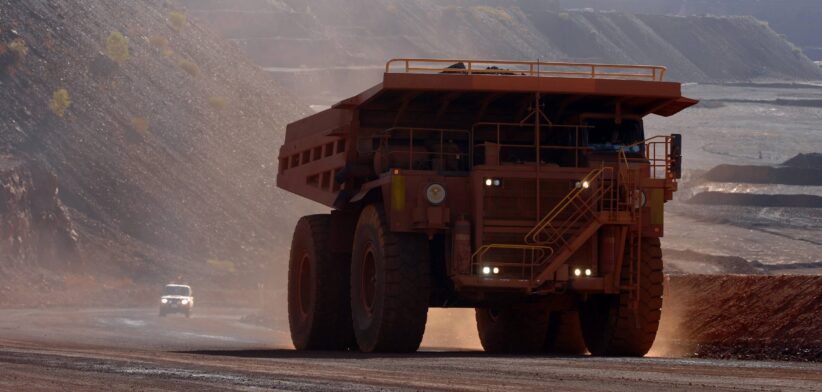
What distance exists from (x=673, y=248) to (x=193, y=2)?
102624mm

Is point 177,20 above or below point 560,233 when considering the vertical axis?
above

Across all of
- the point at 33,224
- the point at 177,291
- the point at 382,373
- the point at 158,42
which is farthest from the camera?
the point at 158,42

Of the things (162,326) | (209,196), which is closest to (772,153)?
(209,196)

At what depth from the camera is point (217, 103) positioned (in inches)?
3875

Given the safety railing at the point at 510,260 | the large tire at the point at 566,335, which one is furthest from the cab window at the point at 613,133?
the large tire at the point at 566,335

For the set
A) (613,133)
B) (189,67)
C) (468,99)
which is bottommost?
(613,133)

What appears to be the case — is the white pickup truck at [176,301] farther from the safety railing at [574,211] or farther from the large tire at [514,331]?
the safety railing at [574,211]

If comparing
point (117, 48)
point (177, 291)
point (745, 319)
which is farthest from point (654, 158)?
point (117, 48)

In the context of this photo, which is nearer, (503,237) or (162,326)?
(503,237)

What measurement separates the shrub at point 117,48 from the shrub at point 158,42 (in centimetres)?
636

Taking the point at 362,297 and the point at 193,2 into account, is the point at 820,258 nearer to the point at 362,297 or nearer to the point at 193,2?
the point at 362,297

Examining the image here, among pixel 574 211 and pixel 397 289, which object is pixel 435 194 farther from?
pixel 574 211

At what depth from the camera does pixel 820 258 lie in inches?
3270

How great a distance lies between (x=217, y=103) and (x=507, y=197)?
8106cm
